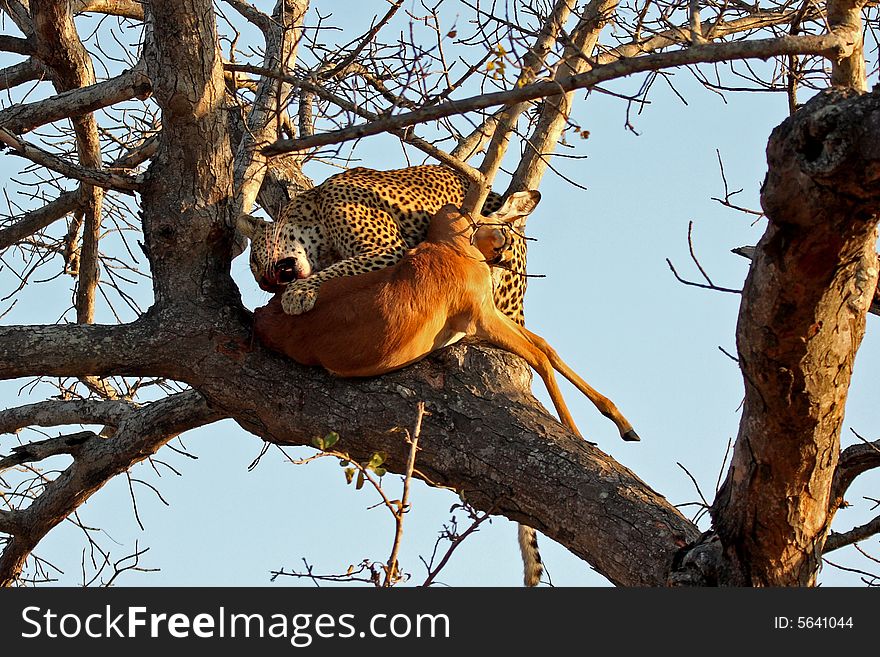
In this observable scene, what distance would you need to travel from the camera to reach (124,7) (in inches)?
265

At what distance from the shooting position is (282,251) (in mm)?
5395

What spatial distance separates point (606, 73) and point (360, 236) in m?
2.47

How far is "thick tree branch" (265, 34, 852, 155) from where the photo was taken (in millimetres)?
3059

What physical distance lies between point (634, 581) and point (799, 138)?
166 cm

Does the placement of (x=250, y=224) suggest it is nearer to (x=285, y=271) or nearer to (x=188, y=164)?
(x=285, y=271)

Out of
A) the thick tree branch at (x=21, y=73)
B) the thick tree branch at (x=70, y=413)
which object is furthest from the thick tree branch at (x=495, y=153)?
the thick tree branch at (x=21, y=73)

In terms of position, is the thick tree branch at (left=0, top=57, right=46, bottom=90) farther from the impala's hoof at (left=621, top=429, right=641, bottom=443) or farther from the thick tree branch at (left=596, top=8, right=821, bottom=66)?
the impala's hoof at (left=621, top=429, right=641, bottom=443)

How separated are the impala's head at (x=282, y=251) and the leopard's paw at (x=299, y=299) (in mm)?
390

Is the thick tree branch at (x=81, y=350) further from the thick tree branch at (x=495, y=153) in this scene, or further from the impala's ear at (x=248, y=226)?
the thick tree branch at (x=495, y=153)

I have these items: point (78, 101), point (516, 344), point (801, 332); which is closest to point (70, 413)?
point (78, 101)

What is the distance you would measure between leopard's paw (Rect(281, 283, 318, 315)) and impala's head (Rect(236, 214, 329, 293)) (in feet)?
1.28

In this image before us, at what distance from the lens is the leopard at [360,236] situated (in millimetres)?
5305
